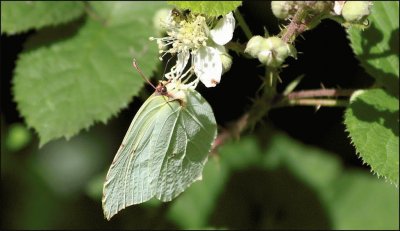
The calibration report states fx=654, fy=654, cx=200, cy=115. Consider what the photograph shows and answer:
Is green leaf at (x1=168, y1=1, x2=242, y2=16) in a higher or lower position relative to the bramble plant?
higher

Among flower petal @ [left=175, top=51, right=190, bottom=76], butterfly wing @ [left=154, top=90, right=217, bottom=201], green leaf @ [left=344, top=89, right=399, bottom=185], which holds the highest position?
flower petal @ [left=175, top=51, right=190, bottom=76]

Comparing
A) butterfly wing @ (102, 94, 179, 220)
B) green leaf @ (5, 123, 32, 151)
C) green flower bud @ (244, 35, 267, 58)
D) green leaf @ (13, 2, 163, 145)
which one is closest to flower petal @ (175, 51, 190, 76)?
butterfly wing @ (102, 94, 179, 220)

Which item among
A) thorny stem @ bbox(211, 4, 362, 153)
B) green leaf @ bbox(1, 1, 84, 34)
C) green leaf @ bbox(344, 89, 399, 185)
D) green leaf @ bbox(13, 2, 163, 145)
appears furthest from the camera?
green leaf @ bbox(1, 1, 84, 34)

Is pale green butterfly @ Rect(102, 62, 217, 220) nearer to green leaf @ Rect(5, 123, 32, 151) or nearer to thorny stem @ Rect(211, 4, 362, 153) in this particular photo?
thorny stem @ Rect(211, 4, 362, 153)

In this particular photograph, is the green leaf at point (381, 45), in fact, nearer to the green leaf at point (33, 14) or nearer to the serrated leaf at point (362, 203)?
the serrated leaf at point (362, 203)

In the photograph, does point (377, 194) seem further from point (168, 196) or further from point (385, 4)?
point (168, 196)

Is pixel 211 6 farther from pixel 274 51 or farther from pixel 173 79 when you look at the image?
pixel 173 79

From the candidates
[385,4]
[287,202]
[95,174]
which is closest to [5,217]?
[95,174]
